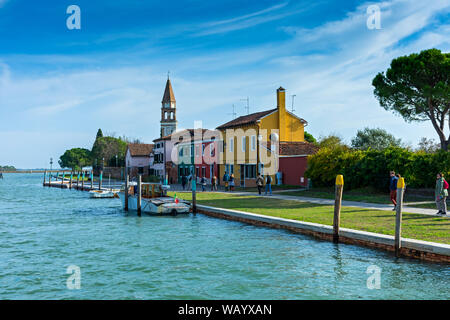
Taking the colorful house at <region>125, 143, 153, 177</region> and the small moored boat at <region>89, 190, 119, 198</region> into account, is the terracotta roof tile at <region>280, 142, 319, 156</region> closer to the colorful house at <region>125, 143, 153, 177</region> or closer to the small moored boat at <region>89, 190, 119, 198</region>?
the small moored boat at <region>89, 190, 119, 198</region>

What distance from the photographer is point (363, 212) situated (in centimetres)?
1745

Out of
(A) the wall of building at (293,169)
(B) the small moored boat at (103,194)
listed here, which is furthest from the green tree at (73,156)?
(A) the wall of building at (293,169)

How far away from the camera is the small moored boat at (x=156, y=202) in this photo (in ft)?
74.3

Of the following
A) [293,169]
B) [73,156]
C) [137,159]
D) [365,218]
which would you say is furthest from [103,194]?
[73,156]

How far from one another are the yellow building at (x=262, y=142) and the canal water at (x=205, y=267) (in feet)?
62.0

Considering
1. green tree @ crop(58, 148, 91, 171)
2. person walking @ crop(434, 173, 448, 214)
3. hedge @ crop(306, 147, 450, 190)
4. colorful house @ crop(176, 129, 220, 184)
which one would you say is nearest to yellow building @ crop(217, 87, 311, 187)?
colorful house @ crop(176, 129, 220, 184)

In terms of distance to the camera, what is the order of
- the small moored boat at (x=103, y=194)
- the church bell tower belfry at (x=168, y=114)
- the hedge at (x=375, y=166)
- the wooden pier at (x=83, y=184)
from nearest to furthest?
1. the hedge at (x=375, y=166)
2. the small moored boat at (x=103, y=194)
3. the wooden pier at (x=83, y=184)
4. the church bell tower belfry at (x=168, y=114)

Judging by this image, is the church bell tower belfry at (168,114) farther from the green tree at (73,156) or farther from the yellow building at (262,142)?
the green tree at (73,156)

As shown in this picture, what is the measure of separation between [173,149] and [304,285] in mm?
49142

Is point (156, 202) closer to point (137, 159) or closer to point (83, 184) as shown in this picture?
point (83, 184)

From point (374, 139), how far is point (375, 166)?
21.7 m

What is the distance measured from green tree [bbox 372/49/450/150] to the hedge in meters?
8.33

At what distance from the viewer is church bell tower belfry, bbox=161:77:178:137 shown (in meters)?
74.8

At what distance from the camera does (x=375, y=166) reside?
26016 mm
